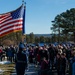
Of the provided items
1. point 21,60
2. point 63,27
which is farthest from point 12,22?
point 63,27

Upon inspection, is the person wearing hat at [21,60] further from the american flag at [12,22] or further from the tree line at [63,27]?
the tree line at [63,27]

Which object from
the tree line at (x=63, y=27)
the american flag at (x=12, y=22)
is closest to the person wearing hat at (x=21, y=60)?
the american flag at (x=12, y=22)

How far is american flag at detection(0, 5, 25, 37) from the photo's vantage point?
59.1 feet

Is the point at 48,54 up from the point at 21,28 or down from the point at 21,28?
down

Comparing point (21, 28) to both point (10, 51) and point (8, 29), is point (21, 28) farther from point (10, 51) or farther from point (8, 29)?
point (10, 51)

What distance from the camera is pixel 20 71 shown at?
14.4m

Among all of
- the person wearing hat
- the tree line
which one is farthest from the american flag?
the tree line

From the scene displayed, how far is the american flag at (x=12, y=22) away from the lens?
18.0 metres

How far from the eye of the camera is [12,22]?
18.3m

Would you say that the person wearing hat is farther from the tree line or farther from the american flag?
the tree line

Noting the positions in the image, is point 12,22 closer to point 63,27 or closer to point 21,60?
point 21,60

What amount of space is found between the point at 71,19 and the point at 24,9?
208 ft

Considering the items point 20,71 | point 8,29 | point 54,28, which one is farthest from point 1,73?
point 54,28

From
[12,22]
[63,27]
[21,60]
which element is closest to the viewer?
[21,60]
